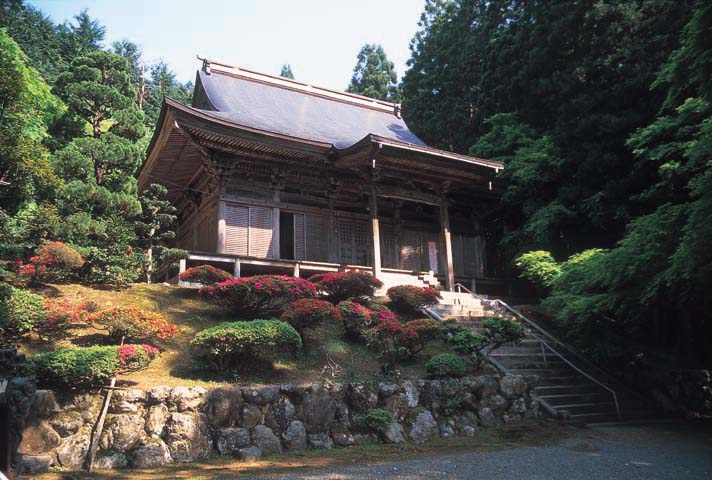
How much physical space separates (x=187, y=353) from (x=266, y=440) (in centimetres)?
238

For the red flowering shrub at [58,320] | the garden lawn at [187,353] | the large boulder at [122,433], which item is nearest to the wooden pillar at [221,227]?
the garden lawn at [187,353]

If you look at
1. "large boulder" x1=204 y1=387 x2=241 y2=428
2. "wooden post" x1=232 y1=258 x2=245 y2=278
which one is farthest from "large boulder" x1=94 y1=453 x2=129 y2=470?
"wooden post" x1=232 y1=258 x2=245 y2=278

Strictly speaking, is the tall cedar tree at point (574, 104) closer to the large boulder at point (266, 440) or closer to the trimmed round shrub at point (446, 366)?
the trimmed round shrub at point (446, 366)

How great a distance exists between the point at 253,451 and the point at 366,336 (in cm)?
360

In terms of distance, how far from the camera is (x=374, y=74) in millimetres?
40625

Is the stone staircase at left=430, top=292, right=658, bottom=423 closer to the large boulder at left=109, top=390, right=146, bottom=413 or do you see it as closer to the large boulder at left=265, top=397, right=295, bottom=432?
the large boulder at left=265, top=397, right=295, bottom=432

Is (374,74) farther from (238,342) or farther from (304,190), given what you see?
(238,342)

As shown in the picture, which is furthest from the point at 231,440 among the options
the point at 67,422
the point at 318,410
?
the point at 67,422

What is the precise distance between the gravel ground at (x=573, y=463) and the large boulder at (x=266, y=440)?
123cm

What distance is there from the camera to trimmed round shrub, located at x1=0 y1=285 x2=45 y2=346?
7.78 m

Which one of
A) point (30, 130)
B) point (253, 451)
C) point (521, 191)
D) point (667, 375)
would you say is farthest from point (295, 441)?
point (30, 130)

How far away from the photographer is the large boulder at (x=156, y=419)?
22.0ft

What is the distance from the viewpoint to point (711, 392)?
36.1 ft

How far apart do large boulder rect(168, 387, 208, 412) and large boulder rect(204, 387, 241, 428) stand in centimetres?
10
